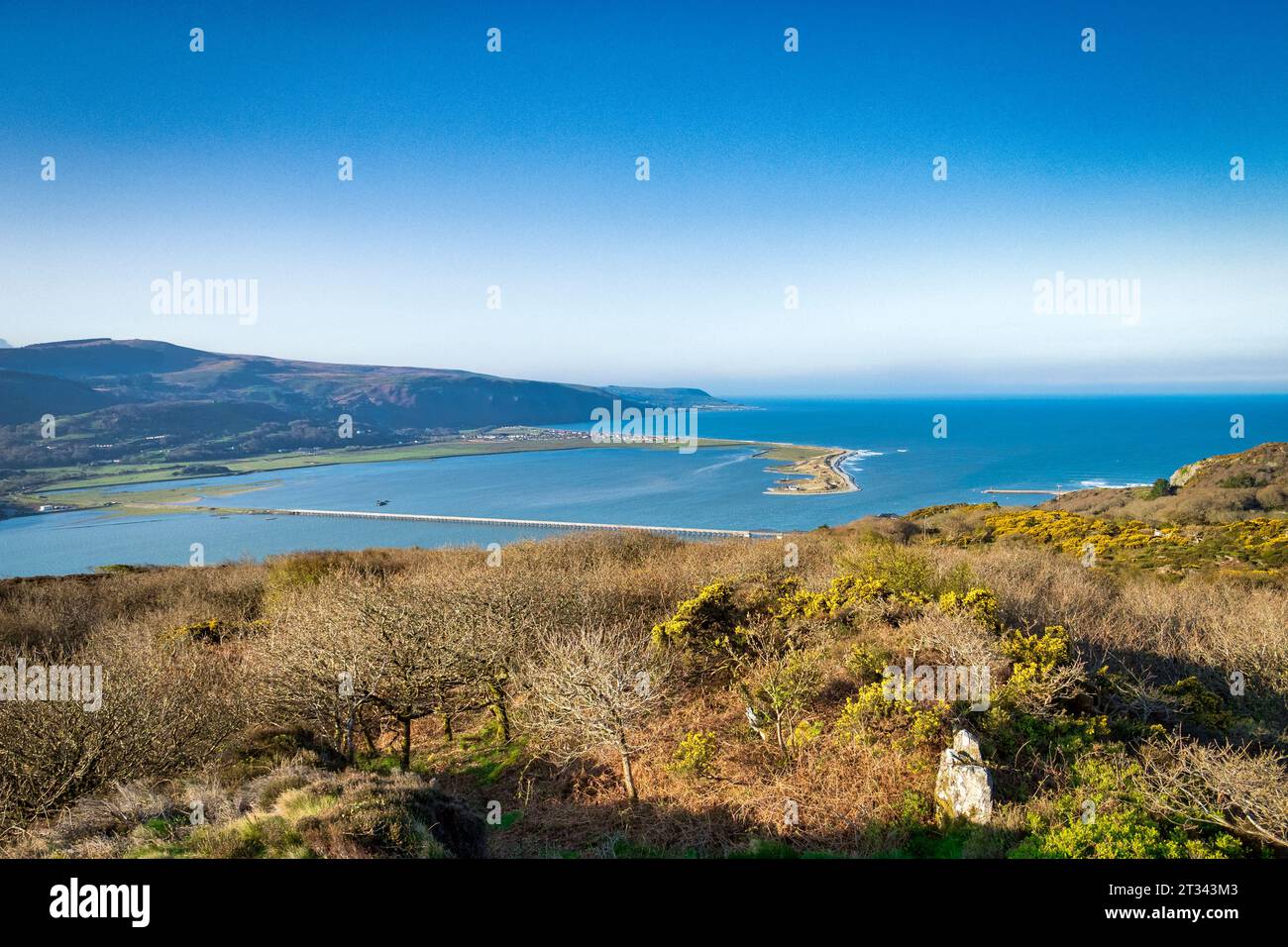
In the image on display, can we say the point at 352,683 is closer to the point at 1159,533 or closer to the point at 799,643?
the point at 799,643

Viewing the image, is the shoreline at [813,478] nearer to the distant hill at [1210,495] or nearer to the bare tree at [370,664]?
the distant hill at [1210,495]

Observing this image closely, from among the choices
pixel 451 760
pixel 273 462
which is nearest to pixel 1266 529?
pixel 451 760

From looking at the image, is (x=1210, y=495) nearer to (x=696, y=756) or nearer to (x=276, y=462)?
(x=696, y=756)

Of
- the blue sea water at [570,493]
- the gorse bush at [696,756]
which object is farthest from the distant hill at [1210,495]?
the gorse bush at [696,756]

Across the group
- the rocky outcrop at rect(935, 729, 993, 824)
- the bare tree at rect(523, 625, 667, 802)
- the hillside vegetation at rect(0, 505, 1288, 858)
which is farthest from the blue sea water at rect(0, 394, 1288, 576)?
the rocky outcrop at rect(935, 729, 993, 824)

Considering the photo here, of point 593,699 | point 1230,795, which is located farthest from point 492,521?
point 1230,795
